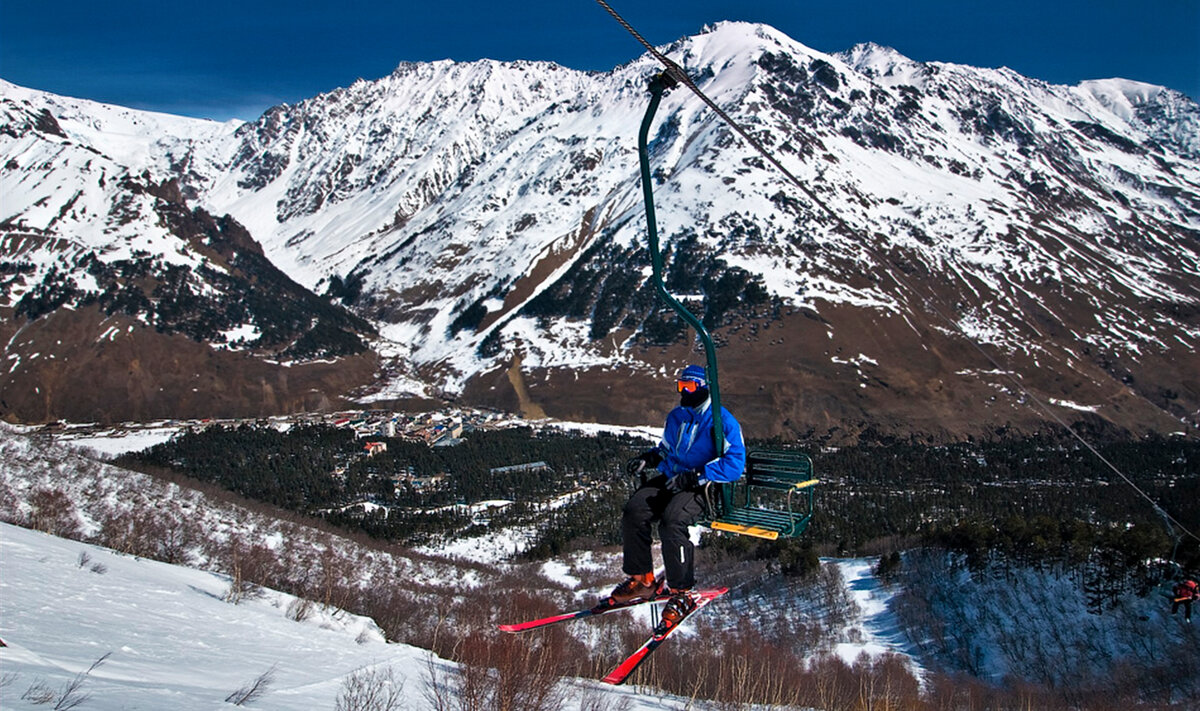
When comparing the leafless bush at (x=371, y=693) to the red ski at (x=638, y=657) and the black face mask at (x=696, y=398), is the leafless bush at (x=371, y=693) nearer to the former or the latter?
the red ski at (x=638, y=657)

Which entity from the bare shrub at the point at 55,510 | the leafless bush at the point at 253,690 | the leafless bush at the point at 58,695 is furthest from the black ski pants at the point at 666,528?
the bare shrub at the point at 55,510

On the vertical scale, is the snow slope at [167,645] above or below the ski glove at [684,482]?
below

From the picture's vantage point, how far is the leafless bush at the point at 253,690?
312 inches

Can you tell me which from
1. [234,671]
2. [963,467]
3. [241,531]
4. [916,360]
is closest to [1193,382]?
[916,360]

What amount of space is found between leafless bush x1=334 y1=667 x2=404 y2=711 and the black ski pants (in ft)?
11.5

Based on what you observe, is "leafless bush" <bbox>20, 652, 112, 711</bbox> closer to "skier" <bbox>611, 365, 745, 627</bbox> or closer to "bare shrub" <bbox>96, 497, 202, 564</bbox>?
"skier" <bbox>611, 365, 745, 627</bbox>

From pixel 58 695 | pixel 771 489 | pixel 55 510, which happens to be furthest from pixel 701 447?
pixel 55 510

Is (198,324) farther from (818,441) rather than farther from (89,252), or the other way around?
(818,441)

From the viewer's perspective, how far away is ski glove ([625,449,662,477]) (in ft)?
38.4

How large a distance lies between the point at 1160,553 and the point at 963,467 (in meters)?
109

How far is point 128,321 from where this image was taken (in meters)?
180

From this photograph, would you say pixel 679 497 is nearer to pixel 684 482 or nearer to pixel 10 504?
pixel 684 482

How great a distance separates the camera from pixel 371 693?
8.34m

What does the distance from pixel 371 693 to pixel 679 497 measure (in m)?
4.86
